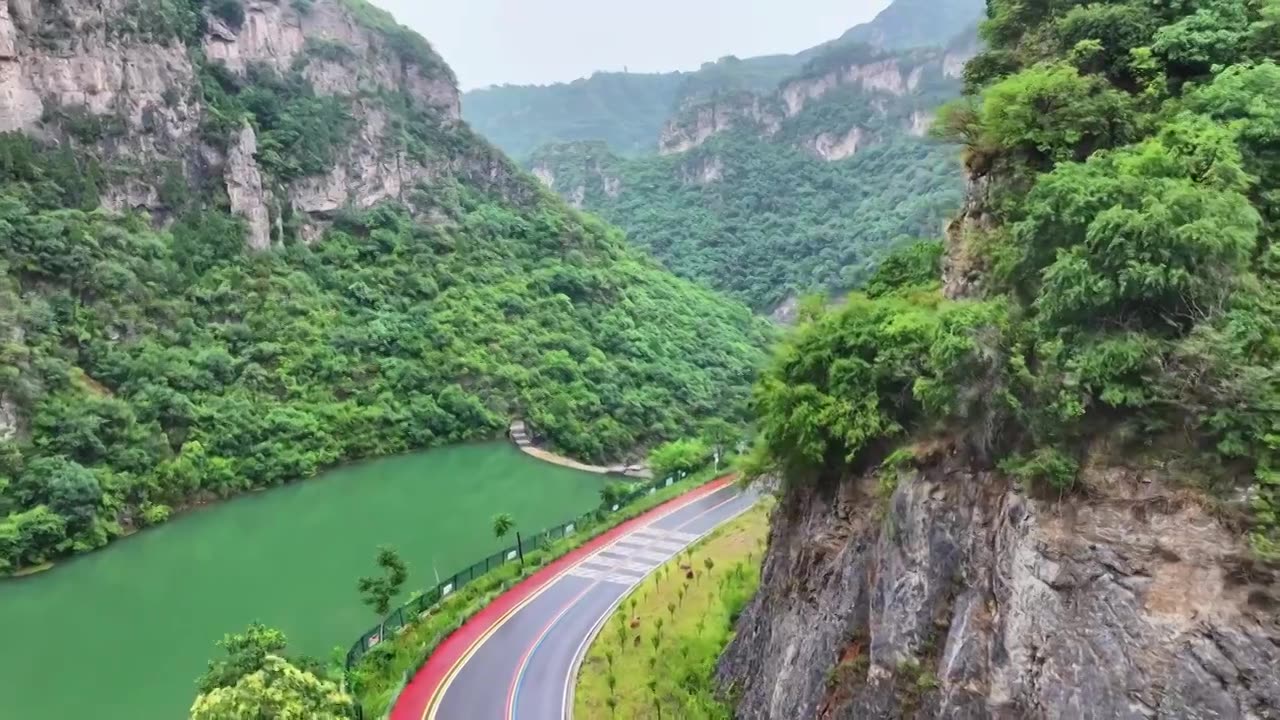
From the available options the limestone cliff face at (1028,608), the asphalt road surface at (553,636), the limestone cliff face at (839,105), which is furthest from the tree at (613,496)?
the limestone cliff face at (839,105)

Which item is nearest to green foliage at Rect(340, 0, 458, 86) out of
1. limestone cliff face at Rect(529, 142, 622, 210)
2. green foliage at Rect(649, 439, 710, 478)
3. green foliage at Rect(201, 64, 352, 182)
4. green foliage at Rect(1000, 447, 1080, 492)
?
green foliage at Rect(201, 64, 352, 182)

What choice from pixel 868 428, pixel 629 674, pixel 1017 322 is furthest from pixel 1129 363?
pixel 629 674

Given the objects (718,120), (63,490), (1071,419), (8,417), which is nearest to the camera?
(1071,419)

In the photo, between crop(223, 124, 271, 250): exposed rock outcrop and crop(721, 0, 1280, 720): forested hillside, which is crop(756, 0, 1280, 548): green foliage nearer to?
crop(721, 0, 1280, 720): forested hillside

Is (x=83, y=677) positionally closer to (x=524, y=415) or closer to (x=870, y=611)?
(x=870, y=611)

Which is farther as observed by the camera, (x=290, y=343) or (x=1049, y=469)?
(x=290, y=343)

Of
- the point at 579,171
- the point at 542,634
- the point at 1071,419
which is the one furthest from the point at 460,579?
the point at 579,171

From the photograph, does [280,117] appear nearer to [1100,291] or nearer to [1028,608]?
[1100,291]
